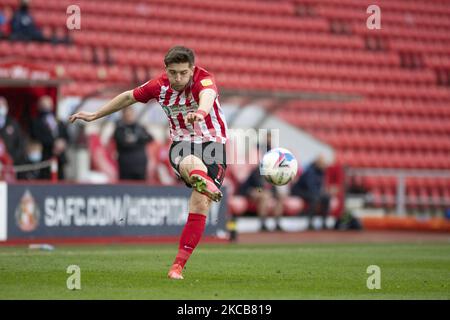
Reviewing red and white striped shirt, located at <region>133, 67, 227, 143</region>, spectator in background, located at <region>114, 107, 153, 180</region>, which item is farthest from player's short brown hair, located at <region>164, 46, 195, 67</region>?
spectator in background, located at <region>114, 107, 153, 180</region>

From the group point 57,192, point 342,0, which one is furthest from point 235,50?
point 57,192

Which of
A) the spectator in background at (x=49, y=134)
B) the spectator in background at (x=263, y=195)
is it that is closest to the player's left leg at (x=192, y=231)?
the spectator in background at (x=49, y=134)

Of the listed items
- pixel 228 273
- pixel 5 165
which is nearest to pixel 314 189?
pixel 5 165

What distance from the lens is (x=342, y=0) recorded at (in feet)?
102

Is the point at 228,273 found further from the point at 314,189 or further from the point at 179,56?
the point at 314,189

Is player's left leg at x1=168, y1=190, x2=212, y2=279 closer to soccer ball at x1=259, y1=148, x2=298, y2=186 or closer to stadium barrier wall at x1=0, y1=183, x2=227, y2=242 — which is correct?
soccer ball at x1=259, y1=148, x2=298, y2=186

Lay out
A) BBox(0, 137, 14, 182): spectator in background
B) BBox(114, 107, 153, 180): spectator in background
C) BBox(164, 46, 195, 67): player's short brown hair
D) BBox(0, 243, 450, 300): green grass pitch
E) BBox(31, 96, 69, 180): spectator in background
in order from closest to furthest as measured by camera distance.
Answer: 1. BBox(0, 243, 450, 300): green grass pitch
2. BBox(164, 46, 195, 67): player's short brown hair
3. BBox(0, 137, 14, 182): spectator in background
4. BBox(114, 107, 153, 180): spectator in background
5. BBox(31, 96, 69, 180): spectator in background

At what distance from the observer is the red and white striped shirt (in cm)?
909

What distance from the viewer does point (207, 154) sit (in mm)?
9078

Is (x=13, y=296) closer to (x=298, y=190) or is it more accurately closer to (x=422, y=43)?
(x=298, y=190)

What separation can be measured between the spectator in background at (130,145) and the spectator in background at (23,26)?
5.60 m

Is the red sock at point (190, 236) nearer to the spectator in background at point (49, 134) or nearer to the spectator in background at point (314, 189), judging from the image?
the spectator in background at point (49, 134)

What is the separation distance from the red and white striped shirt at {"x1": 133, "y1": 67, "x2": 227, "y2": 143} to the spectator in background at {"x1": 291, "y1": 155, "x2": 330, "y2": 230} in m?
12.9

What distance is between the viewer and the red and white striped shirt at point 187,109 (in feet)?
29.8
